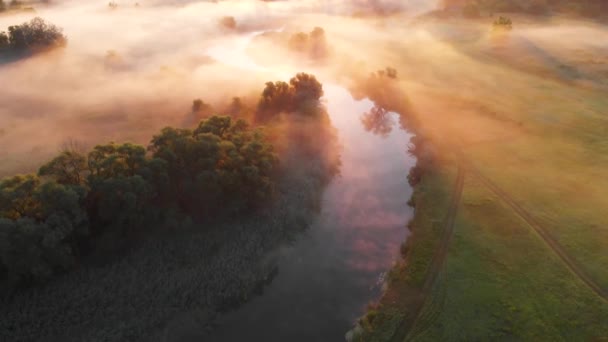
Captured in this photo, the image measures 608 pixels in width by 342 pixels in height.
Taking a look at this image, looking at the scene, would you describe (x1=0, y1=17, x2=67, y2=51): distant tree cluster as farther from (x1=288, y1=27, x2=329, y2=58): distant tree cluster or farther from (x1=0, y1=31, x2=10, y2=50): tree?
(x1=288, y1=27, x2=329, y2=58): distant tree cluster

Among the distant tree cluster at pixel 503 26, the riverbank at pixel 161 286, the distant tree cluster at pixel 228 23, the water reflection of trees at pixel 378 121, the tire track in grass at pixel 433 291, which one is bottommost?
the tire track in grass at pixel 433 291

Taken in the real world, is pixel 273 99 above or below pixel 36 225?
above

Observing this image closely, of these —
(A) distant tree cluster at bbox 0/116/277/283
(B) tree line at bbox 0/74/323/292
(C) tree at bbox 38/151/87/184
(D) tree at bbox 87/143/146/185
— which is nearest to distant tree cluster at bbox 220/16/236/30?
(B) tree line at bbox 0/74/323/292

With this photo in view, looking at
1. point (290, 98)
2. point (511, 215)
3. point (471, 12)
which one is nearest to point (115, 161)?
point (290, 98)

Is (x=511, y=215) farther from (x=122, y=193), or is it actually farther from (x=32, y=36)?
(x=32, y=36)

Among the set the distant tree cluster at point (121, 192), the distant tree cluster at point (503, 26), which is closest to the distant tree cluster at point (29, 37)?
the distant tree cluster at point (121, 192)

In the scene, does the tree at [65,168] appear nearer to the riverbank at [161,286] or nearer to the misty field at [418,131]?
the riverbank at [161,286]
